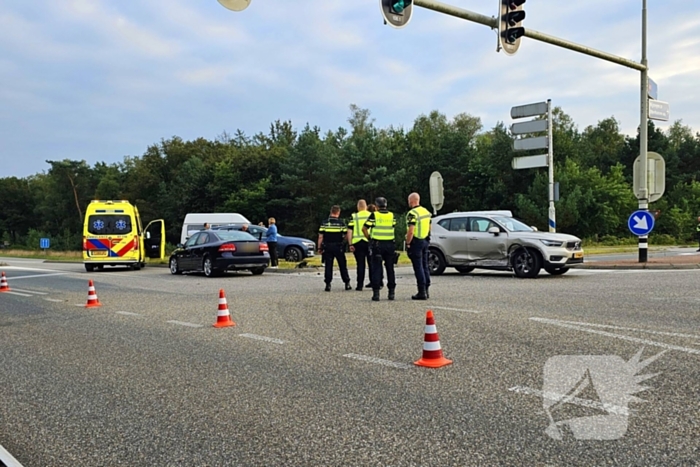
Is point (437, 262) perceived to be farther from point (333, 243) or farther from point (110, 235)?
point (110, 235)

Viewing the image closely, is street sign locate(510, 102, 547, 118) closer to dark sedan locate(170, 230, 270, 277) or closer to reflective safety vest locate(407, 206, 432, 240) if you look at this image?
dark sedan locate(170, 230, 270, 277)

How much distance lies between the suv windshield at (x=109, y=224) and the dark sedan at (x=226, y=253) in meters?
4.95

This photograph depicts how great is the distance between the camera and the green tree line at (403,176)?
45188mm

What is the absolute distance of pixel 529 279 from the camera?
15000 millimetres

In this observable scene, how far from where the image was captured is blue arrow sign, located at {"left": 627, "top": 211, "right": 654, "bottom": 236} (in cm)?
1714

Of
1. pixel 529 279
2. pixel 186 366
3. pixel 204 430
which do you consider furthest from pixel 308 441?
pixel 529 279

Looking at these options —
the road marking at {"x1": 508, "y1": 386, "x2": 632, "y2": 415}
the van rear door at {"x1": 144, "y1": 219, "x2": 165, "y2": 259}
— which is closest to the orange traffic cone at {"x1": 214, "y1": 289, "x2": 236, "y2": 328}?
the road marking at {"x1": 508, "y1": 386, "x2": 632, "y2": 415}

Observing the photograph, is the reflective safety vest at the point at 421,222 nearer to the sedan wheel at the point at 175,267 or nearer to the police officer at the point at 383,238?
the police officer at the point at 383,238

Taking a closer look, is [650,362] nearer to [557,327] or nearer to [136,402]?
[557,327]

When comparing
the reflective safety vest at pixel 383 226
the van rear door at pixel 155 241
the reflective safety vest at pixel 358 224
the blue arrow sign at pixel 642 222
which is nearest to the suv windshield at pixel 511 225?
the blue arrow sign at pixel 642 222

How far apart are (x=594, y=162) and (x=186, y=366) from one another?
60687 millimetres

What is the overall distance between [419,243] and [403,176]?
4166 cm

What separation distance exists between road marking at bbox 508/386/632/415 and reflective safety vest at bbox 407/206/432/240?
6334mm

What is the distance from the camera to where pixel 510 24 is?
1218 cm
